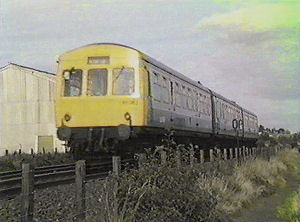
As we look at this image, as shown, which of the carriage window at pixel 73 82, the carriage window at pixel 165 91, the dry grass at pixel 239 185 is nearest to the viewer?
the dry grass at pixel 239 185

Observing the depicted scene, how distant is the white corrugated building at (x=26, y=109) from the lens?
38.9 m

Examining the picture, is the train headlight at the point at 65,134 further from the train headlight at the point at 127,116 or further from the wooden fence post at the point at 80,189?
the wooden fence post at the point at 80,189

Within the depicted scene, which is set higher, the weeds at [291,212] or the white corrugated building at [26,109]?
the white corrugated building at [26,109]

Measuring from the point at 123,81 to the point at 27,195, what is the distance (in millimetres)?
7514

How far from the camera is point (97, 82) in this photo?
43.8 feet

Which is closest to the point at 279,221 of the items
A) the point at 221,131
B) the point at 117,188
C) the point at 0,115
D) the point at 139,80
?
the point at 139,80

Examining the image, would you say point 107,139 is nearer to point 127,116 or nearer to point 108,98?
point 127,116

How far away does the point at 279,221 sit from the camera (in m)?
12.0

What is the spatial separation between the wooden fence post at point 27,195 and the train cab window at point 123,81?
717 cm

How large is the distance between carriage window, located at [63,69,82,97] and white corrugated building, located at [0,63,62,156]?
25203 millimetres

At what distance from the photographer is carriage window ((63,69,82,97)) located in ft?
44.3

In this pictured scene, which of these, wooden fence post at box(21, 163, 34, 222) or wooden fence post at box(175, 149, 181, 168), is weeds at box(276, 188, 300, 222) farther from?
wooden fence post at box(21, 163, 34, 222)

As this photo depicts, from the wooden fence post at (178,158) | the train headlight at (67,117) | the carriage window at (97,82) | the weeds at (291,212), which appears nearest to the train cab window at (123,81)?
the carriage window at (97,82)

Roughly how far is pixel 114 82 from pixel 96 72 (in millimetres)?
584
